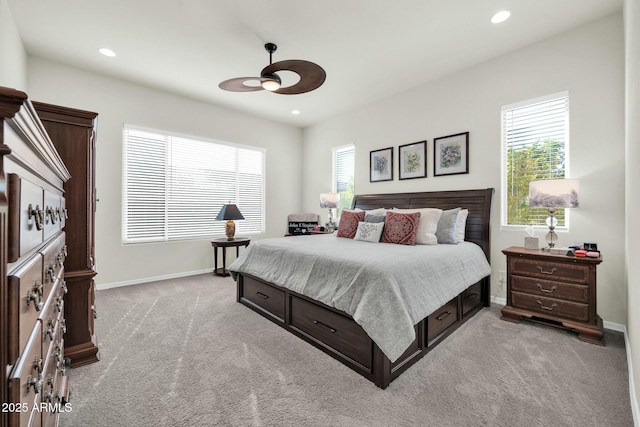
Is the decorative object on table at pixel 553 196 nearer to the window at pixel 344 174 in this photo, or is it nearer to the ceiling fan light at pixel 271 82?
the ceiling fan light at pixel 271 82

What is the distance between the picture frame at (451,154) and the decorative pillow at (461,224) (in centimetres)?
61

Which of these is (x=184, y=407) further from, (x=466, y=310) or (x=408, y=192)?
(x=408, y=192)

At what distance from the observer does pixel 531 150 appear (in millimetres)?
3217

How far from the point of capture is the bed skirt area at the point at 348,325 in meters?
1.89

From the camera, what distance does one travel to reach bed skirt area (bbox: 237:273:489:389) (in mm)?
1887


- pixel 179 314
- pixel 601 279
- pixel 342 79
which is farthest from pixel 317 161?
pixel 601 279

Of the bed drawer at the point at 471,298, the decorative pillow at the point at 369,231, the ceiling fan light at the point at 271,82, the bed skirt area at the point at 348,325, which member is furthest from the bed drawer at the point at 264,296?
the ceiling fan light at the point at 271,82

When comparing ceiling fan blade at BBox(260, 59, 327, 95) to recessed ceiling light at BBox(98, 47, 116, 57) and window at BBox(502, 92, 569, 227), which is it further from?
window at BBox(502, 92, 569, 227)

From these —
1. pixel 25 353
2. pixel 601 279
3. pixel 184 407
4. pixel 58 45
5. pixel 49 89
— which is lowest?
pixel 184 407

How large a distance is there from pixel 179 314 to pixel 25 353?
251 cm

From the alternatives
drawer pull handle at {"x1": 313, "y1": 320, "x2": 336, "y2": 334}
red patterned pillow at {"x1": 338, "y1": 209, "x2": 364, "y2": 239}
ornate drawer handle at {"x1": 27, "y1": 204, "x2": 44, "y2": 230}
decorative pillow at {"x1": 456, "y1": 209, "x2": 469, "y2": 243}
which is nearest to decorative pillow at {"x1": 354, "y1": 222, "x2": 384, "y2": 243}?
red patterned pillow at {"x1": 338, "y1": 209, "x2": 364, "y2": 239}

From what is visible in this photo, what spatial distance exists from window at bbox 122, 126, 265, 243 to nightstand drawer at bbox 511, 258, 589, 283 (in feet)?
14.2

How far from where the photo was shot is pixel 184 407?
162cm

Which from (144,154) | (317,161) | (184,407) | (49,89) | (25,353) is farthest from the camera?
(317,161)
